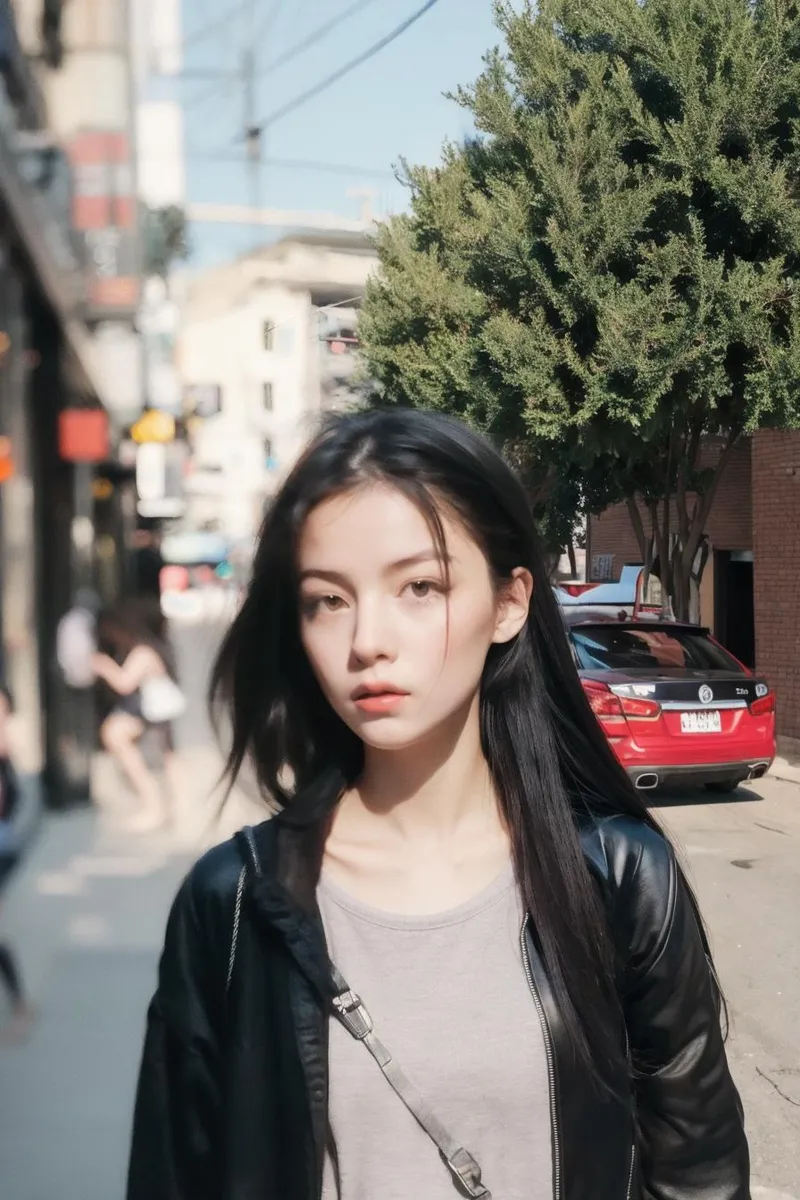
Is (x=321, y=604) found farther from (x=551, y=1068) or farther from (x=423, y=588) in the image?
(x=551, y=1068)

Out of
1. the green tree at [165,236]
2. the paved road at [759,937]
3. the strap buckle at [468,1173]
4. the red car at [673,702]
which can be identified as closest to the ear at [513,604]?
the strap buckle at [468,1173]

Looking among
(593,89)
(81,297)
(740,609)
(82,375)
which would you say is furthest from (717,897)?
(740,609)

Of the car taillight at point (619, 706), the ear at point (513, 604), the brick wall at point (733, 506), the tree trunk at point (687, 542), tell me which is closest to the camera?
the ear at point (513, 604)

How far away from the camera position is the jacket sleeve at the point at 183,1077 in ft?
4.31

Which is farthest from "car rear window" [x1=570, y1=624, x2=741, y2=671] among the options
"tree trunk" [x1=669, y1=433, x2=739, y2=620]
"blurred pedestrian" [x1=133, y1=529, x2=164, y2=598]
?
"blurred pedestrian" [x1=133, y1=529, x2=164, y2=598]

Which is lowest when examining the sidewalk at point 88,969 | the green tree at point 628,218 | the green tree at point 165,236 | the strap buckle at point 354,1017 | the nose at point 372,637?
the sidewalk at point 88,969

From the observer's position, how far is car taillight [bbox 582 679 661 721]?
28.7 ft

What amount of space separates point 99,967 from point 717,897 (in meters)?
3.44

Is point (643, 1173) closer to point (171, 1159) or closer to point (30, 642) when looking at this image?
point (171, 1159)

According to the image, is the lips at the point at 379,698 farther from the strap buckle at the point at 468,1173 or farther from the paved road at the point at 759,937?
the paved road at the point at 759,937

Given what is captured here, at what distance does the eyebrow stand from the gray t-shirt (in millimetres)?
430

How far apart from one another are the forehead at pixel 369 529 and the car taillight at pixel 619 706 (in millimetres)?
7559

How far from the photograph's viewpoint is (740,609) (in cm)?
1677

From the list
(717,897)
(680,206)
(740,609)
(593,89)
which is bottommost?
(717,897)
